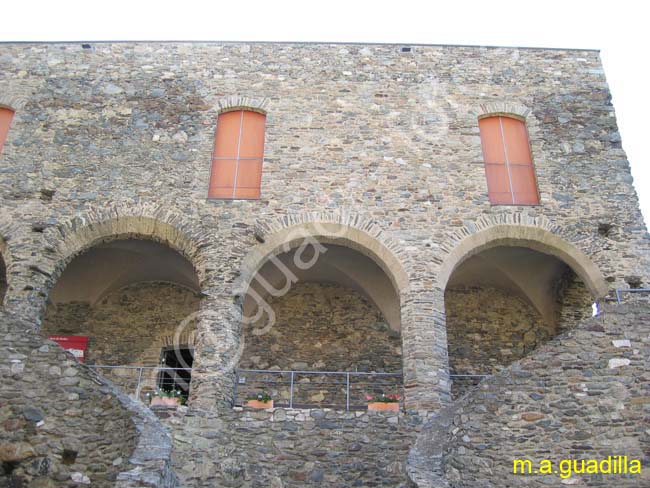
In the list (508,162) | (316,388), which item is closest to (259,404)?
(316,388)

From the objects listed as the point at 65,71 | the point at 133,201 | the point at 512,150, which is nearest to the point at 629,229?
the point at 512,150

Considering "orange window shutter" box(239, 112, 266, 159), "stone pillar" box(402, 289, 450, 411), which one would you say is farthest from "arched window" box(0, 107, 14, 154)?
"stone pillar" box(402, 289, 450, 411)

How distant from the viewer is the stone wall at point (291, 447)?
350 inches

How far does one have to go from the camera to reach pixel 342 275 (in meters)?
13.3

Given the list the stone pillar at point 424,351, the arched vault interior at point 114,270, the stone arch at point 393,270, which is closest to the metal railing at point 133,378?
the arched vault interior at point 114,270

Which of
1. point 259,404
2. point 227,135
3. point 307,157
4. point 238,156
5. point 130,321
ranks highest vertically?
point 227,135

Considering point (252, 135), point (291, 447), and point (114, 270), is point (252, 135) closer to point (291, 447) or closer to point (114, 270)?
point (114, 270)

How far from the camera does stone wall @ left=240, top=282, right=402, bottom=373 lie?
1275cm

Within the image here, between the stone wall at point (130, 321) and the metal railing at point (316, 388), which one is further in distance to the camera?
the stone wall at point (130, 321)

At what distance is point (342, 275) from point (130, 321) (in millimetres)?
4542

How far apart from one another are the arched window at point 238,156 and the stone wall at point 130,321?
9.50ft

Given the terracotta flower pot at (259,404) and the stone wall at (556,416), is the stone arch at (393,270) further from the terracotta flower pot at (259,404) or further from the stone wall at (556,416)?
the stone wall at (556,416)

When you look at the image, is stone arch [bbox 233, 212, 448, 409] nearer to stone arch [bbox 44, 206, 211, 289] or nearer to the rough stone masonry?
the rough stone masonry

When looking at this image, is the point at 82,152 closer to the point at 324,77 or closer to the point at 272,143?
the point at 272,143
